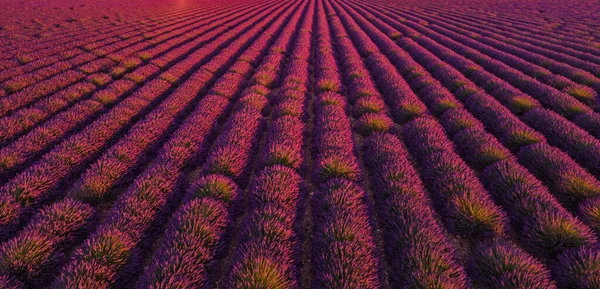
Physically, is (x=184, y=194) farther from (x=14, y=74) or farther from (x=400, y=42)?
(x=400, y=42)

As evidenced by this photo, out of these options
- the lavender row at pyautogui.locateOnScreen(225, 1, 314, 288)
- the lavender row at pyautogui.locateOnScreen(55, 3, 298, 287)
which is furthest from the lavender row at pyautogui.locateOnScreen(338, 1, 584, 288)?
the lavender row at pyautogui.locateOnScreen(55, 3, 298, 287)

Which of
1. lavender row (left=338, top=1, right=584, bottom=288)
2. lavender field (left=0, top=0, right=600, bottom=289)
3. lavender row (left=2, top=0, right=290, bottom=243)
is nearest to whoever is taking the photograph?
lavender row (left=338, top=1, right=584, bottom=288)

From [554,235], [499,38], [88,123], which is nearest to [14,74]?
[88,123]

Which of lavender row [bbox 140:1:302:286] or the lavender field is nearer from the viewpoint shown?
lavender row [bbox 140:1:302:286]

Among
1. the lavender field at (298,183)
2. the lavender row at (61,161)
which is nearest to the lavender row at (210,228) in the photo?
the lavender field at (298,183)

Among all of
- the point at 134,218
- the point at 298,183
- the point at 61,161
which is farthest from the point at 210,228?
the point at 61,161

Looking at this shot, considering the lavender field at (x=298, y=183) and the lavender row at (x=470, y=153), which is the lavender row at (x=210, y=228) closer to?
the lavender field at (x=298, y=183)

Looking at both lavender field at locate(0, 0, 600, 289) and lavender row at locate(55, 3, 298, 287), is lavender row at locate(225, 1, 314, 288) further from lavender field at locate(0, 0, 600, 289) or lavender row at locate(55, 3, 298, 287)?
lavender row at locate(55, 3, 298, 287)

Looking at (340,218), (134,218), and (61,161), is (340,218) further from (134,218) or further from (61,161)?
(61,161)

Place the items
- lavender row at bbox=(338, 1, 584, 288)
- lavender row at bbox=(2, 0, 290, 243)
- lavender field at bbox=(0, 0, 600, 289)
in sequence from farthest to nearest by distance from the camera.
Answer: lavender row at bbox=(2, 0, 290, 243), lavender field at bbox=(0, 0, 600, 289), lavender row at bbox=(338, 1, 584, 288)
